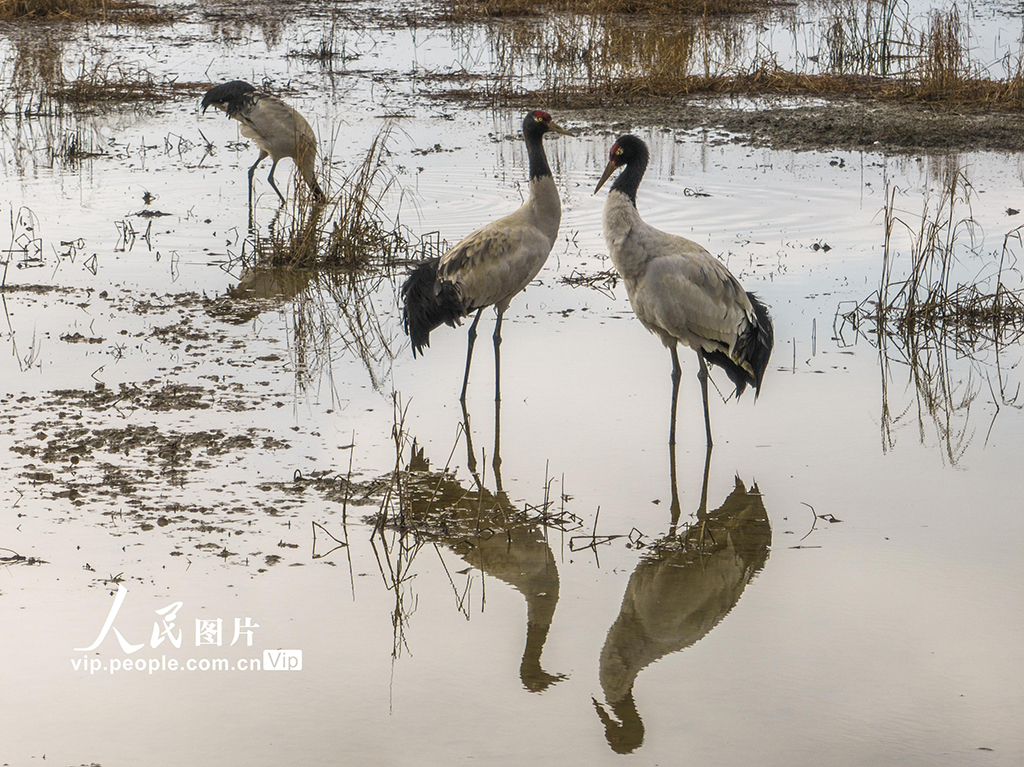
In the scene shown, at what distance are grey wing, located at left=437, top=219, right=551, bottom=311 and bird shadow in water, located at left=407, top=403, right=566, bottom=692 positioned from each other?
1017mm

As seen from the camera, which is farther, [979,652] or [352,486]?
[352,486]

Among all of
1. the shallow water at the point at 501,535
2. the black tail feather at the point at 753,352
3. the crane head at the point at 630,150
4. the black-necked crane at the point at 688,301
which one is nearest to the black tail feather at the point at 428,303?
the shallow water at the point at 501,535

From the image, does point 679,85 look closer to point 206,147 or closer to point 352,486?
point 206,147

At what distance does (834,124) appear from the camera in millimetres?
11938

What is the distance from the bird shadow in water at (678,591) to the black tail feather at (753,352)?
0.64 metres

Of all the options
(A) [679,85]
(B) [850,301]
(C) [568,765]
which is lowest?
(C) [568,765]

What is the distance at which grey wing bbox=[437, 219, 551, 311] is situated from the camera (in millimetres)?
5996

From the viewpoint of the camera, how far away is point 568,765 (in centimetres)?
327

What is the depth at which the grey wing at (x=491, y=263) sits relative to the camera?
19.7 ft

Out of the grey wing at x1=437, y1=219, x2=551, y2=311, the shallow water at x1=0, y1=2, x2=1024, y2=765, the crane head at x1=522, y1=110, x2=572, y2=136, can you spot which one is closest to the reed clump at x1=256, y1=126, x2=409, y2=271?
the shallow water at x1=0, y1=2, x2=1024, y2=765

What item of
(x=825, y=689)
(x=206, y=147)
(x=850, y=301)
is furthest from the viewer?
(x=206, y=147)

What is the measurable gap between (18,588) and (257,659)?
0.87m

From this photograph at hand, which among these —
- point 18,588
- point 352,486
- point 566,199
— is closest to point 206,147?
point 566,199

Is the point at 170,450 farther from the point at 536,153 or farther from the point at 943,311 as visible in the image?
the point at 943,311
